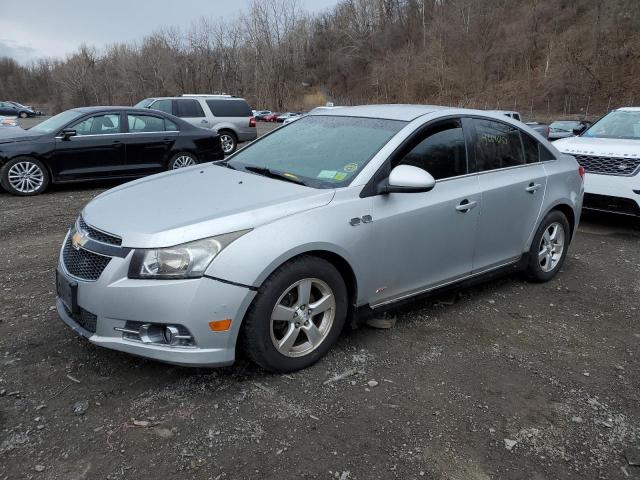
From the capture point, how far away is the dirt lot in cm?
255

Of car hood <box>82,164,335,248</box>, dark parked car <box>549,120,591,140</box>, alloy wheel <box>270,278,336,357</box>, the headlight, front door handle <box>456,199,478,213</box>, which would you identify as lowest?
dark parked car <box>549,120,591,140</box>

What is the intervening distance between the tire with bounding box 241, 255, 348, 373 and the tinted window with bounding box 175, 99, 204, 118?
479 inches

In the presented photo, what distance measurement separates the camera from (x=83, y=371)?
3.26m

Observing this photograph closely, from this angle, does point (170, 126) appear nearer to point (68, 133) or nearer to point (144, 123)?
point (144, 123)

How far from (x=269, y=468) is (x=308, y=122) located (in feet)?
9.53

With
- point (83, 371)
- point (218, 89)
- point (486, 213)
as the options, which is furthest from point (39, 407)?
point (218, 89)

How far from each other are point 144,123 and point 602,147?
7.60 m

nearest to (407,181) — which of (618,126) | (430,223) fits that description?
(430,223)

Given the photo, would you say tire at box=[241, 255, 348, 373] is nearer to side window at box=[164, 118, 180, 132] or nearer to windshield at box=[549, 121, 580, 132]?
side window at box=[164, 118, 180, 132]

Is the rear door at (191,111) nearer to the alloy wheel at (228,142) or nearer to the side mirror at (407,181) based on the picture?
the alloy wheel at (228,142)

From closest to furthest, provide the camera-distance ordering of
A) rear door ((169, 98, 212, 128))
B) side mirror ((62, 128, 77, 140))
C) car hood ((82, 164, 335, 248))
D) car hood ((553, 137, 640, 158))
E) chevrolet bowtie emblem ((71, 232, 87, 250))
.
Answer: car hood ((82, 164, 335, 248))
chevrolet bowtie emblem ((71, 232, 87, 250))
car hood ((553, 137, 640, 158))
side mirror ((62, 128, 77, 140))
rear door ((169, 98, 212, 128))

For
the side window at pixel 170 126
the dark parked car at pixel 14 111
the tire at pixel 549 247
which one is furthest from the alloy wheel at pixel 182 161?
the dark parked car at pixel 14 111

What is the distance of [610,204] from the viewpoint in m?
7.12

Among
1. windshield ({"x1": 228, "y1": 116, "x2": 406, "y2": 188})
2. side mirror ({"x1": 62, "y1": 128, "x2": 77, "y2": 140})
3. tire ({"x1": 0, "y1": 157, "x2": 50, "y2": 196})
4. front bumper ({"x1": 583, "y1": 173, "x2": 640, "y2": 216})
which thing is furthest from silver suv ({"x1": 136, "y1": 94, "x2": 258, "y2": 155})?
windshield ({"x1": 228, "y1": 116, "x2": 406, "y2": 188})
